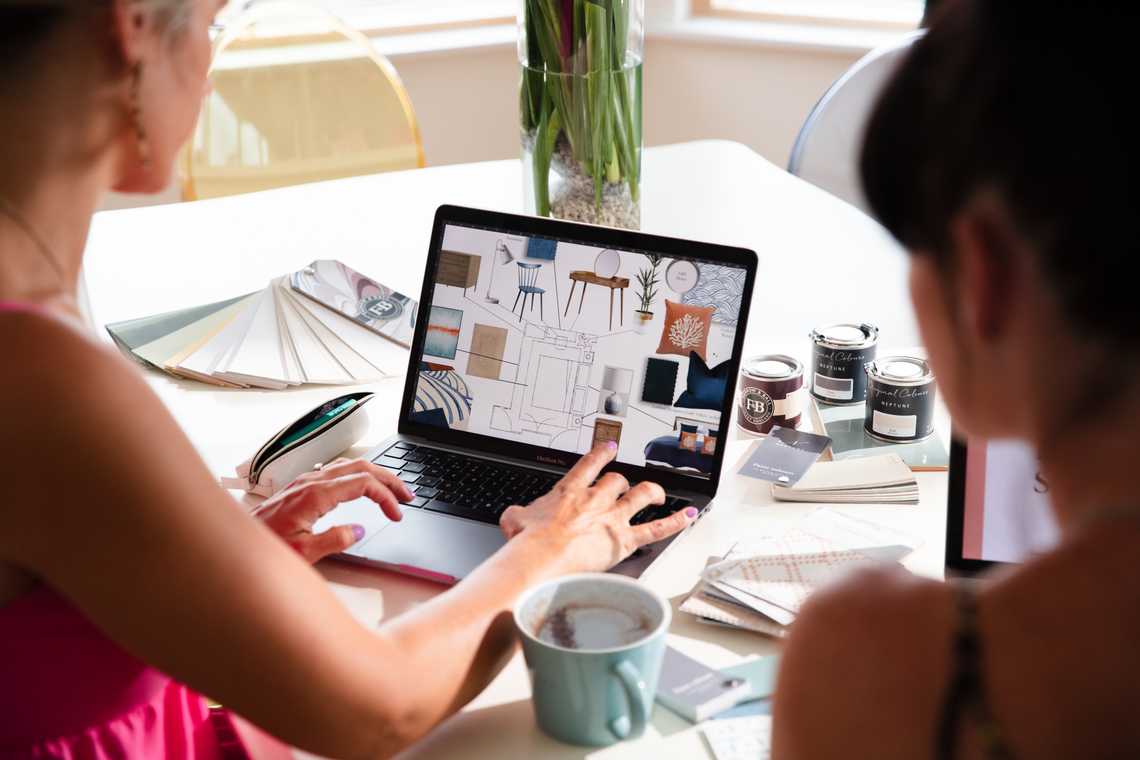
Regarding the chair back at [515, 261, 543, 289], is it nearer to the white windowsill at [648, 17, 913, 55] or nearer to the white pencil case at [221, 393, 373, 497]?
the white pencil case at [221, 393, 373, 497]

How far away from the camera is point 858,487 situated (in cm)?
125

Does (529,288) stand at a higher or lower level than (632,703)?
higher

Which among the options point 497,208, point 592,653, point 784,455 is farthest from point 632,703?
point 497,208

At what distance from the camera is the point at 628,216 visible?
1.56m

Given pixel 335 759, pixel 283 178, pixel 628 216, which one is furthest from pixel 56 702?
pixel 283 178

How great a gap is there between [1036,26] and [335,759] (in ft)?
2.17

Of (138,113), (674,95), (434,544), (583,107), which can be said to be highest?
(138,113)

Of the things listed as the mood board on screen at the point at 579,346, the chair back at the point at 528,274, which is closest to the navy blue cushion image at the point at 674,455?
the mood board on screen at the point at 579,346

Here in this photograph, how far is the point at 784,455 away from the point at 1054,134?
2.63 ft

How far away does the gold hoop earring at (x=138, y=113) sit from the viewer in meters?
0.82

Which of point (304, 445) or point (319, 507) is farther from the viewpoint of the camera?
point (304, 445)

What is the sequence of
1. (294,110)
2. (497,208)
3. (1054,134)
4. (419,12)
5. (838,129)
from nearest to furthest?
(1054,134)
(497,208)
(838,129)
(294,110)
(419,12)

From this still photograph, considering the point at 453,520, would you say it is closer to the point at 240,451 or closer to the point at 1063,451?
the point at 240,451

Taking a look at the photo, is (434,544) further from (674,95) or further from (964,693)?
(674,95)
